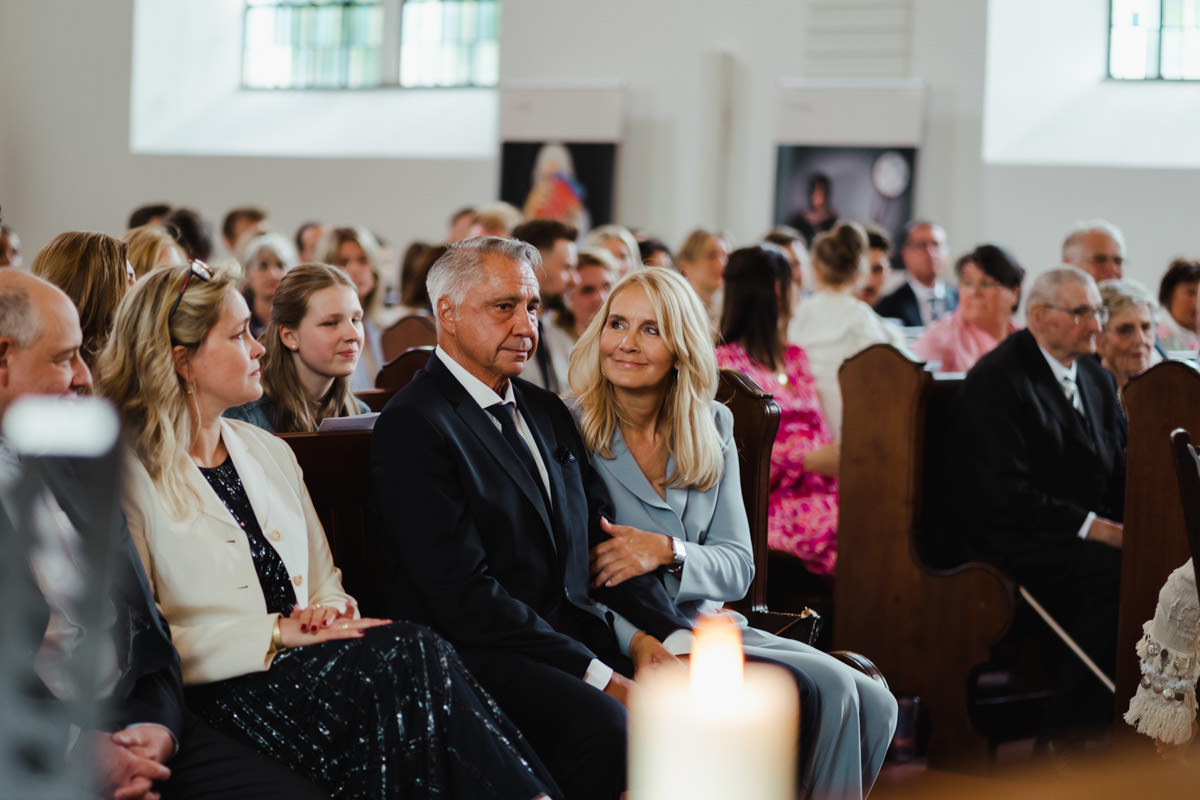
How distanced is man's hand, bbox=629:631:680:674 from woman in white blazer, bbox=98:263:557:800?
52 centimetres

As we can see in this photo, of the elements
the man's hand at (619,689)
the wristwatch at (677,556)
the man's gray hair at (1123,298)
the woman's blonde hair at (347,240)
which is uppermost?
the woman's blonde hair at (347,240)

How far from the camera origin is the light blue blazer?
3.08 meters

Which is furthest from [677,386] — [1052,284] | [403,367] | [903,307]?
[903,307]

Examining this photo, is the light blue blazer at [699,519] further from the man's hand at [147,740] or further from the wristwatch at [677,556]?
the man's hand at [147,740]

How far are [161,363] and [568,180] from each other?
9.03 metres

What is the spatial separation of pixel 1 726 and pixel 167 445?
1.33 metres

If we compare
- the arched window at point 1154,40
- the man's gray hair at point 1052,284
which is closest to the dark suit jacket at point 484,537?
the man's gray hair at point 1052,284

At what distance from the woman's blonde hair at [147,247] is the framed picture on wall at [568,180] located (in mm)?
7199

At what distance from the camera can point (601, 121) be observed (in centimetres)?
1131

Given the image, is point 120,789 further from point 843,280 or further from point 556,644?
point 843,280

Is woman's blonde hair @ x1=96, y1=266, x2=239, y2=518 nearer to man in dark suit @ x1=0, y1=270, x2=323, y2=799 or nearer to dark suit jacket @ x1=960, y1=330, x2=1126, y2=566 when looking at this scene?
man in dark suit @ x1=0, y1=270, x2=323, y2=799

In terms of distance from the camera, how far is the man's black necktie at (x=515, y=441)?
289 cm

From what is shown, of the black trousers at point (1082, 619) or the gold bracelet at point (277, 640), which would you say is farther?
the black trousers at point (1082, 619)

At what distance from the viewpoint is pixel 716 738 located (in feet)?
3.13
